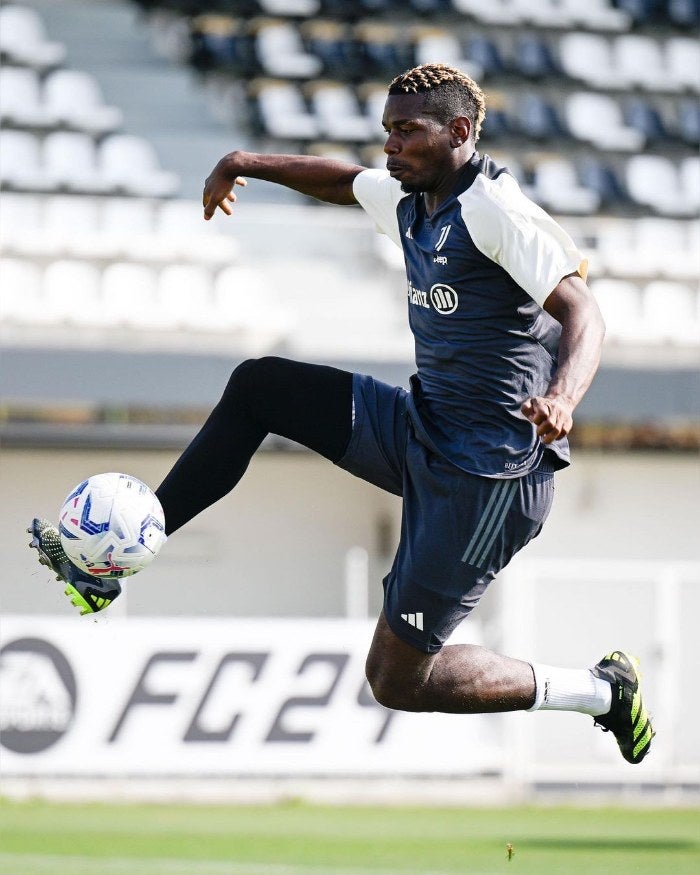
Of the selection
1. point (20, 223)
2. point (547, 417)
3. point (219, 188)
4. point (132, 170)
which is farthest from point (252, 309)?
point (547, 417)

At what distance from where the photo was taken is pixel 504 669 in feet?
17.5

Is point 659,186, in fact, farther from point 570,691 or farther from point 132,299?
point 570,691

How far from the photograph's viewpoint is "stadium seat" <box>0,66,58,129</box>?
16.5m

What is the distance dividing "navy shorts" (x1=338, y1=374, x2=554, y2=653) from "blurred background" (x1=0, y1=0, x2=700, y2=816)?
3164 millimetres

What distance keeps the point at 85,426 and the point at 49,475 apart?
620mm

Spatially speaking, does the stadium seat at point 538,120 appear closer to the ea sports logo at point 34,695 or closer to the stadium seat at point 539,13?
the stadium seat at point 539,13

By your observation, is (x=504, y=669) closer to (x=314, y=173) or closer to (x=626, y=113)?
(x=314, y=173)

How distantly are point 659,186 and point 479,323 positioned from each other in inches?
549

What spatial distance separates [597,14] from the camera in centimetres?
1989

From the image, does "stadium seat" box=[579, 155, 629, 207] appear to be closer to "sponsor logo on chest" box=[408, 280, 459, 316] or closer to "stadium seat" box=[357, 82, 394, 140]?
"stadium seat" box=[357, 82, 394, 140]

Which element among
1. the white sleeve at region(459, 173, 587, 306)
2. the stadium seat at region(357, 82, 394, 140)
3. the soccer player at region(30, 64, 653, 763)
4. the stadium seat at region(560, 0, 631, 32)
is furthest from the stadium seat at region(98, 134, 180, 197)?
the white sleeve at region(459, 173, 587, 306)

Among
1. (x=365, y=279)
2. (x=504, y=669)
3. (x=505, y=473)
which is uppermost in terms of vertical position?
(x=505, y=473)

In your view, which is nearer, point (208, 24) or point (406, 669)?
point (406, 669)

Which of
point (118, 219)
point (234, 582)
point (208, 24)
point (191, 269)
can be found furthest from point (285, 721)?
point (208, 24)
